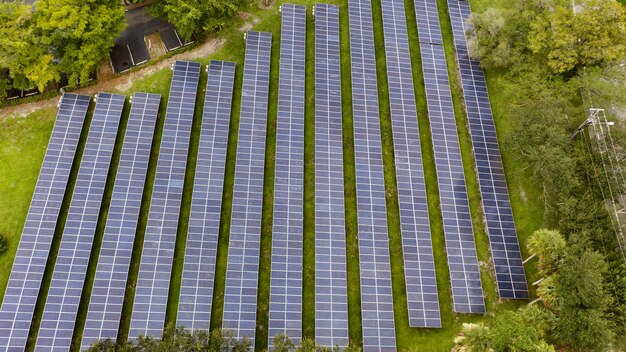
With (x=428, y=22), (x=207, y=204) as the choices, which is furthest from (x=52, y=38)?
(x=428, y=22)

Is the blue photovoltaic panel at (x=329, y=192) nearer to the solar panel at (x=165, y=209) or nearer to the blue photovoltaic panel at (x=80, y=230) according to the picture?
the solar panel at (x=165, y=209)

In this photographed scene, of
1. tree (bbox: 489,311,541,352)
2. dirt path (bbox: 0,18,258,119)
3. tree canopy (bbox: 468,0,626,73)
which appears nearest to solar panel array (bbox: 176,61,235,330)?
dirt path (bbox: 0,18,258,119)

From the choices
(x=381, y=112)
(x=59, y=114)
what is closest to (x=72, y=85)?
(x=59, y=114)

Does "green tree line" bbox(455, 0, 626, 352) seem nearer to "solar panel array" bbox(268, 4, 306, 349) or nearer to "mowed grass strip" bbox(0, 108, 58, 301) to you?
"solar panel array" bbox(268, 4, 306, 349)

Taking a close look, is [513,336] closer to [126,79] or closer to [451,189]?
[451,189]

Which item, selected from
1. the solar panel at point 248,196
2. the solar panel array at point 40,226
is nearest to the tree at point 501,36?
the solar panel at point 248,196

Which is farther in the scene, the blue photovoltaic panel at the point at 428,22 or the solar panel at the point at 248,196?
the blue photovoltaic panel at the point at 428,22

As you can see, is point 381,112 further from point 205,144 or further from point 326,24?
point 205,144
